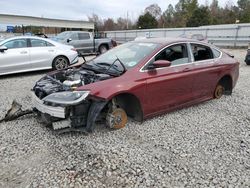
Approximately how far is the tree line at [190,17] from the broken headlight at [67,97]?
35824 mm

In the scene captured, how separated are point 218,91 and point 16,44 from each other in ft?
22.3

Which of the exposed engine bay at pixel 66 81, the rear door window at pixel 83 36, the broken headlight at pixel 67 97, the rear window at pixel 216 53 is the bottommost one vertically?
the broken headlight at pixel 67 97

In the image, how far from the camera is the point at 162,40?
15.8 ft

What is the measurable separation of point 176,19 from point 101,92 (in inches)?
2349

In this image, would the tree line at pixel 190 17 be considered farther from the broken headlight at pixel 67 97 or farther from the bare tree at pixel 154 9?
the broken headlight at pixel 67 97

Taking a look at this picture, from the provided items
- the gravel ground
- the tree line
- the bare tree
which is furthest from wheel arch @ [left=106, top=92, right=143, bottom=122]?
the bare tree

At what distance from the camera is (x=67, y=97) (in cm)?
351

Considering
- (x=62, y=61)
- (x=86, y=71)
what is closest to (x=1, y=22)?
(x=62, y=61)

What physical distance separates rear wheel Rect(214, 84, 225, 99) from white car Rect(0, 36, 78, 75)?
5.92 metres

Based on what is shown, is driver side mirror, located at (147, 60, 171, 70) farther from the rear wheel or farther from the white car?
the white car

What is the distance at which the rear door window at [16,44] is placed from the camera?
8.35m

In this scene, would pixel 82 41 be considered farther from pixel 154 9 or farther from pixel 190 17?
pixel 154 9

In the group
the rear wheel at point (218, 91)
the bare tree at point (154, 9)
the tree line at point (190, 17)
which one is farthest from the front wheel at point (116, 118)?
the bare tree at point (154, 9)

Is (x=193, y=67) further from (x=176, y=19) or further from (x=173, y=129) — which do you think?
(x=176, y=19)
